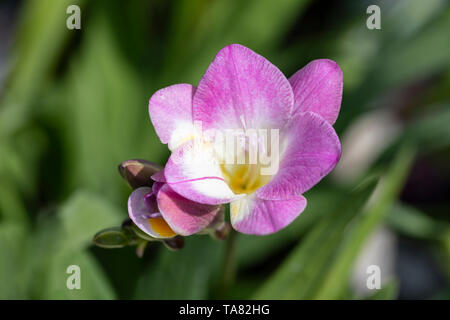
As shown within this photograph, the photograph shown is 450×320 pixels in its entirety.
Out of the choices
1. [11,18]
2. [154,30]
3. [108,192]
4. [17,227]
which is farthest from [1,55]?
[17,227]

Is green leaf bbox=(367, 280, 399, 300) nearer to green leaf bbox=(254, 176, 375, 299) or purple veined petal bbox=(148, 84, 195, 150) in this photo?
green leaf bbox=(254, 176, 375, 299)

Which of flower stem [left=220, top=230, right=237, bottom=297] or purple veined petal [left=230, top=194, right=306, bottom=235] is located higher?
purple veined petal [left=230, top=194, right=306, bottom=235]

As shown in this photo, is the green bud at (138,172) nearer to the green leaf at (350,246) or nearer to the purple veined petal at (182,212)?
the purple veined petal at (182,212)

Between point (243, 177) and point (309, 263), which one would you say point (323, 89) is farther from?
point (309, 263)

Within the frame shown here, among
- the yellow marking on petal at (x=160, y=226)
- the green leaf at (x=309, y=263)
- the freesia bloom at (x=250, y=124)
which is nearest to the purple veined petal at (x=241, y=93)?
the freesia bloom at (x=250, y=124)

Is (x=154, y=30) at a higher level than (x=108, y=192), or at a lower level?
higher

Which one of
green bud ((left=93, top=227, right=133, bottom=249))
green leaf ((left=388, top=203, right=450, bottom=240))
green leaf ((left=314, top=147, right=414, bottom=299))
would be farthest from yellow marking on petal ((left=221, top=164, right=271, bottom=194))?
green leaf ((left=388, top=203, right=450, bottom=240))

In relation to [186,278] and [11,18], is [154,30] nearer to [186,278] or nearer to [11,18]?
[11,18]
